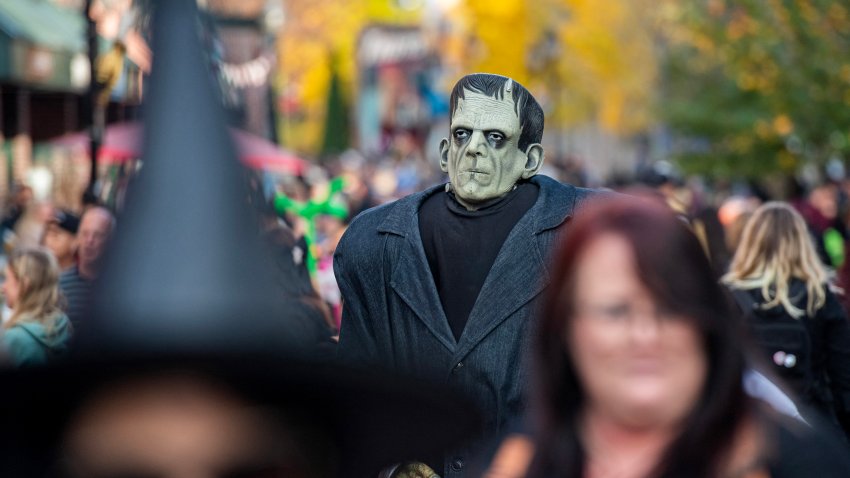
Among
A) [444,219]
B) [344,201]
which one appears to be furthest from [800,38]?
[444,219]

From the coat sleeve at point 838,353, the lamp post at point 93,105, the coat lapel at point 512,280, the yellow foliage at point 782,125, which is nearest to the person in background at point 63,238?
the lamp post at point 93,105

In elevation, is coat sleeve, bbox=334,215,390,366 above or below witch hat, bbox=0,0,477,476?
below

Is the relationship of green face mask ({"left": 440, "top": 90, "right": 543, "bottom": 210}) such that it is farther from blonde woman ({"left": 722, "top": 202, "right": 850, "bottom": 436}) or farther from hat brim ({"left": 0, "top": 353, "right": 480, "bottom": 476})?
blonde woman ({"left": 722, "top": 202, "right": 850, "bottom": 436})

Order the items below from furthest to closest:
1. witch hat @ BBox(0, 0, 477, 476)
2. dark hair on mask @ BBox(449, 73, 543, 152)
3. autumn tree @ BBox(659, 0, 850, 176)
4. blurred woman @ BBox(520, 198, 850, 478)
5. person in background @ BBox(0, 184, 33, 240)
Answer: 1. autumn tree @ BBox(659, 0, 850, 176)
2. person in background @ BBox(0, 184, 33, 240)
3. dark hair on mask @ BBox(449, 73, 543, 152)
4. blurred woman @ BBox(520, 198, 850, 478)
5. witch hat @ BBox(0, 0, 477, 476)

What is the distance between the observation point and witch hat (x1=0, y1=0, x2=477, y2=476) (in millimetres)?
1592

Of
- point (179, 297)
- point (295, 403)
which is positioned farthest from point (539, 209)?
point (179, 297)

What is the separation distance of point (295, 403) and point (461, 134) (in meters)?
2.85

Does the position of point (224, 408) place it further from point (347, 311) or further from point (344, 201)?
point (344, 201)

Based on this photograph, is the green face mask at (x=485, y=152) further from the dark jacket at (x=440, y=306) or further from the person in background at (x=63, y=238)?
the person in background at (x=63, y=238)

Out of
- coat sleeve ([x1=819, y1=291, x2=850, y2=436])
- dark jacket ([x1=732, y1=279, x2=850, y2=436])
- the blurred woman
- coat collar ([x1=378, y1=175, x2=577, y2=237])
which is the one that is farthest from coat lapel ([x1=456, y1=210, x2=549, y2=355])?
coat sleeve ([x1=819, y1=291, x2=850, y2=436])

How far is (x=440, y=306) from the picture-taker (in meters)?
4.33

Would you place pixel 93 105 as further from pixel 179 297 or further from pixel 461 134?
pixel 179 297

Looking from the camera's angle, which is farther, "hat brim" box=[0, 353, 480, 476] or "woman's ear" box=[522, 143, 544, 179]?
"woman's ear" box=[522, 143, 544, 179]

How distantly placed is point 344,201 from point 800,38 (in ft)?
26.4
